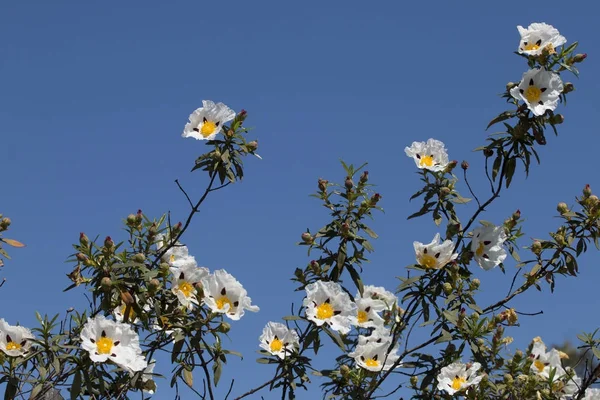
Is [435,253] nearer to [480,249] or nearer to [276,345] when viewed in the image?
[480,249]

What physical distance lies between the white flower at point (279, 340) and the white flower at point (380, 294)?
0.52 meters

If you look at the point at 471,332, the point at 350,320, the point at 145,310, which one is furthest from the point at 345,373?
the point at 145,310

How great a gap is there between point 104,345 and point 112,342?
0.11ft

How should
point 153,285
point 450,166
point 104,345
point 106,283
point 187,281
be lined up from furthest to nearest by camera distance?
point 450,166, point 187,281, point 153,285, point 106,283, point 104,345

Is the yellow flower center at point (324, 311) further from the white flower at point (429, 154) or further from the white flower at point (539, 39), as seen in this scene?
the white flower at point (539, 39)

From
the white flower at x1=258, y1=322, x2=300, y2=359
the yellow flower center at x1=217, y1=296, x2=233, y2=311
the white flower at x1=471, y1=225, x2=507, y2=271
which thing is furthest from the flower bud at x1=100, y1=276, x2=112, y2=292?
the white flower at x1=471, y1=225, x2=507, y2=271

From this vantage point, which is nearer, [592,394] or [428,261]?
[428,261]

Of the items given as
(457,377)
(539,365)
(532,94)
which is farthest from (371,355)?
(532,94)

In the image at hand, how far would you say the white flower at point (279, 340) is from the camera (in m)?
3.77

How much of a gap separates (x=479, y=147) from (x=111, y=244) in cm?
196

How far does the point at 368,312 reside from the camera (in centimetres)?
397

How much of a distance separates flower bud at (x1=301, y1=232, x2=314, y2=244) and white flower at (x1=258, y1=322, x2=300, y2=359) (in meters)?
0.44

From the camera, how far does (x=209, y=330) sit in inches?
144

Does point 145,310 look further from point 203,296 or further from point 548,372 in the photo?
point 548,372
